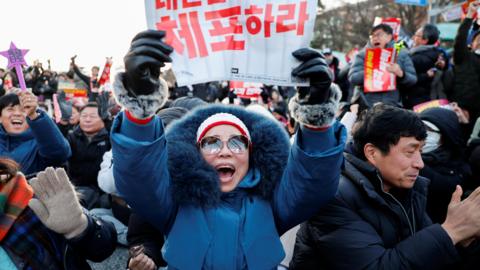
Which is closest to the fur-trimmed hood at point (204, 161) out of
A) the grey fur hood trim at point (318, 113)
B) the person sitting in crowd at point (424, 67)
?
the grey fur hood trim at point (318, 113)

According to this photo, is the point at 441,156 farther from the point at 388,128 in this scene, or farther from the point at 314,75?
the point at 314,75

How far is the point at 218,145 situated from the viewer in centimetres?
204

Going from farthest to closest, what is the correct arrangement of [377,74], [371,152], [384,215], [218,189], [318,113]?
1. [377,74]
2. [371,152]
3. [384,215]
4. [218,189]
5. [318,113]

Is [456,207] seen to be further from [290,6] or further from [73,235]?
[73,235]

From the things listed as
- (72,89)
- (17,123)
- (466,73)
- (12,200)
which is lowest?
(72,89)

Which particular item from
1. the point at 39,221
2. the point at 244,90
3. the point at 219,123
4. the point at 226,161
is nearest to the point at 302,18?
the point at 219,123

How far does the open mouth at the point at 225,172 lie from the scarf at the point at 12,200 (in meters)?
0.86

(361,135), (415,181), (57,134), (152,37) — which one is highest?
(152,37)

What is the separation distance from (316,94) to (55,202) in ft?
4.00

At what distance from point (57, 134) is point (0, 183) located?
164 centimetres

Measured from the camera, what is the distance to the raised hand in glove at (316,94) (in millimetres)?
1737

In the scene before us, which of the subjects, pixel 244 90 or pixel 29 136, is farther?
pixel 244 90

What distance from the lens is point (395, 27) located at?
587cm

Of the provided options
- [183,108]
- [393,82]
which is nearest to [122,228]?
[183,108]
